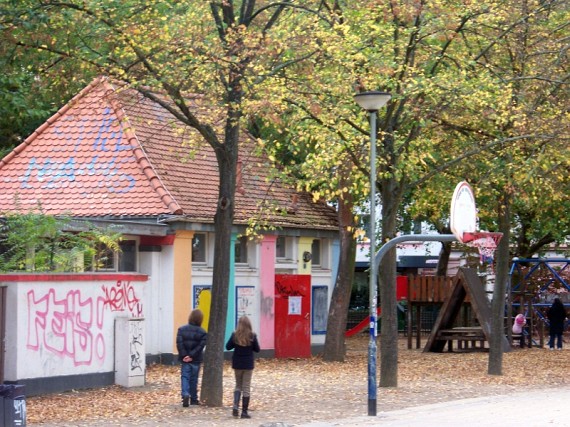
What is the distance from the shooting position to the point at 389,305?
911 inches

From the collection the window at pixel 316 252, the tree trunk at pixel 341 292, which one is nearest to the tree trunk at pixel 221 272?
the tree trunk at pixel 341 292

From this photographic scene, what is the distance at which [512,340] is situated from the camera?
37969 millimetres

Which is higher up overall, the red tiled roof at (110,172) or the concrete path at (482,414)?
the red tiled roof at (110,172)

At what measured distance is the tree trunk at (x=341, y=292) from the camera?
1222 inches

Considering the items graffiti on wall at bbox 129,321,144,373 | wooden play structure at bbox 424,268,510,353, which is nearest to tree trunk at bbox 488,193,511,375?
wooden play structure at bbox 424,268,510,353

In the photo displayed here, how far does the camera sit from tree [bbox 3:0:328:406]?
1747 cm

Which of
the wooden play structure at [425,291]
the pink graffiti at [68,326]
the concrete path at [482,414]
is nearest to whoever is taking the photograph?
the concrete path at [482,414]

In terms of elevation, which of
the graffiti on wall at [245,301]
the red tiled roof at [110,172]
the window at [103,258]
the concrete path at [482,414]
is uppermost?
the red tiled roof at [110,172]

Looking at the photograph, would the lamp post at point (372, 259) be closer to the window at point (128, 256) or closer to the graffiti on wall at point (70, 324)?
the graffiti on wall at point (70, 324)

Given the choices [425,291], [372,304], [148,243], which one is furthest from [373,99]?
[425,291]

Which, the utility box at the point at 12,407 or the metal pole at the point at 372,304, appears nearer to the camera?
the utility box at the point at 12,407

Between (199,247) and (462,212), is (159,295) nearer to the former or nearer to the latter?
(199,247)

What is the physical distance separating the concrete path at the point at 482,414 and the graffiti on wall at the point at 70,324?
→ 5.23m

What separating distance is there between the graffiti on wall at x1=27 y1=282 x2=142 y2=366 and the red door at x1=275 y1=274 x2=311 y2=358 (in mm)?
10093
